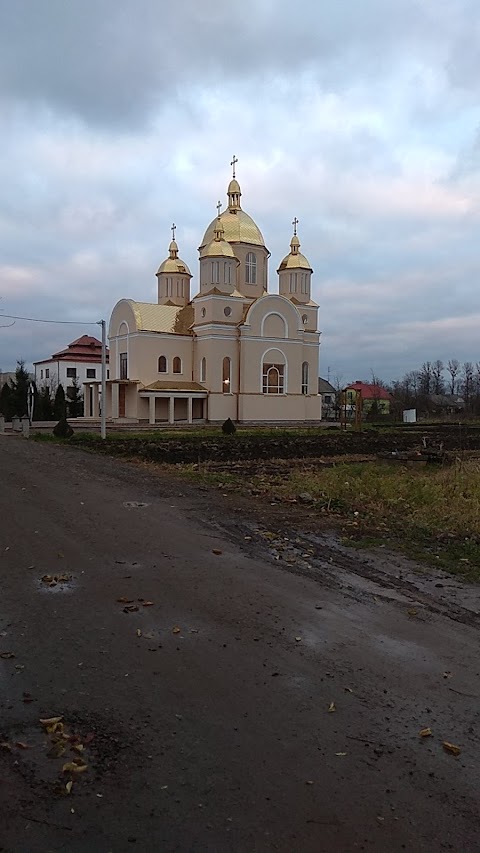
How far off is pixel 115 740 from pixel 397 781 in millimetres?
1360

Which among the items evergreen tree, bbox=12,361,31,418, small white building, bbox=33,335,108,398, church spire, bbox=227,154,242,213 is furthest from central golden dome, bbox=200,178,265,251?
small white building, bbox=33,335,108,398

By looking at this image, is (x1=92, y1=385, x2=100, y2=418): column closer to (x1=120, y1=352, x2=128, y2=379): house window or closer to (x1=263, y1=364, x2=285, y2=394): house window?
(x1=120, y1=352, x2=128, y2=379): house window

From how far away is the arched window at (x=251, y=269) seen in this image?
45.8 metres

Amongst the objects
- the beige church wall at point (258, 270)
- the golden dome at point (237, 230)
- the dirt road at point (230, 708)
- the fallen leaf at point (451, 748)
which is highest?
the golden dome at point (237, 230)

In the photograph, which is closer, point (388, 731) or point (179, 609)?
point (388, 731)

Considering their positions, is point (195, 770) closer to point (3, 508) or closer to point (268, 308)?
point (3, 508)

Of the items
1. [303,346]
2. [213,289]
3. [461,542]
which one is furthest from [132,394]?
[461,542]

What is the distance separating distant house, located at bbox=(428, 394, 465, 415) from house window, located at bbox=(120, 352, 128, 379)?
126 feet

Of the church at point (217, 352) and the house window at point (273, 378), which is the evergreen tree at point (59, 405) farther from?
the house window at point (273, 378)

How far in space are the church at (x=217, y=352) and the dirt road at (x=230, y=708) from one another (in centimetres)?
3460

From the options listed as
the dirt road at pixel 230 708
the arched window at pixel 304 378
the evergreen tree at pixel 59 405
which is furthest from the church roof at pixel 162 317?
the dirt road at pixel 230 708

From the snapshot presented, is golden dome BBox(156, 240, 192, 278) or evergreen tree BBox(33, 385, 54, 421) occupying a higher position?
golden dome BBox(156, 240, 192, 278)

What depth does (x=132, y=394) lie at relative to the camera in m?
41.6

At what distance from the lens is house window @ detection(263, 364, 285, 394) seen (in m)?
43.1
